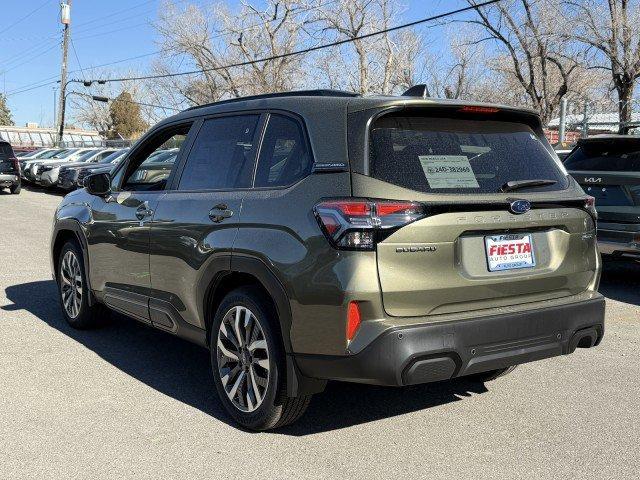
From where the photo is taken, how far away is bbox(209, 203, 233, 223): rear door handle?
4128 mm

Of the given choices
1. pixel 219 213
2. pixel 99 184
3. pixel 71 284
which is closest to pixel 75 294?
pixel 71 284

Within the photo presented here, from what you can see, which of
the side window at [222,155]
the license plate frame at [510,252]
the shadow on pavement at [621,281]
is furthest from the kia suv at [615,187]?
the side window at [222,155]

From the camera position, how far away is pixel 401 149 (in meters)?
3.61

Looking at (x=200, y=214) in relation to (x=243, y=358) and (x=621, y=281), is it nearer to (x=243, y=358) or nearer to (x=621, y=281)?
(x=243, y=358)

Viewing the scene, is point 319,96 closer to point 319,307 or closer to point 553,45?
point 319,307

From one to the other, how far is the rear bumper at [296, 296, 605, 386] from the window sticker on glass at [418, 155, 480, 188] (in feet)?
2.25

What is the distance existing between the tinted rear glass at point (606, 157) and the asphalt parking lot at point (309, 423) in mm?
2677

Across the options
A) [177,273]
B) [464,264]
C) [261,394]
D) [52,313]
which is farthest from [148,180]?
[464,264]

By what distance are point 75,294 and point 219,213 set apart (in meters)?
2.52

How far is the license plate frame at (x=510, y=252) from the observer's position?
12.1ft

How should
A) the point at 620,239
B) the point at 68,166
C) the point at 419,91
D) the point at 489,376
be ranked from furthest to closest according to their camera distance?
the point at 68,166, the point at 620,239, the point at 489,376, the point at 419,91

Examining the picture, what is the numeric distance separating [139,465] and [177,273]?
4.35 feet

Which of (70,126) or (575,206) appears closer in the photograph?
(575,206)

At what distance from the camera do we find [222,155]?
4500mm
